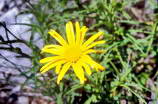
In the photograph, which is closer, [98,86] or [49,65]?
[49,65]

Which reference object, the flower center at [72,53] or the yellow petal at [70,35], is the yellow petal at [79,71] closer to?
the flower center at [72,53]

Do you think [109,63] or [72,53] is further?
[109,63]

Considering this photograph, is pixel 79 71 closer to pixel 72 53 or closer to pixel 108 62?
pixel 72 53

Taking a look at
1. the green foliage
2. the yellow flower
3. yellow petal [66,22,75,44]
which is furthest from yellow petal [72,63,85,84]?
the green foliage

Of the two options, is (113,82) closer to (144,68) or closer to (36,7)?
(144,68)

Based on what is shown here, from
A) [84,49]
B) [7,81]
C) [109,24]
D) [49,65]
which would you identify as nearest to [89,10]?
[109,24]

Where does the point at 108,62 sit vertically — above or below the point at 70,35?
below

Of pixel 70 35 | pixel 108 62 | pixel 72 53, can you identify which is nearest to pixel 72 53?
pixel 72 53
